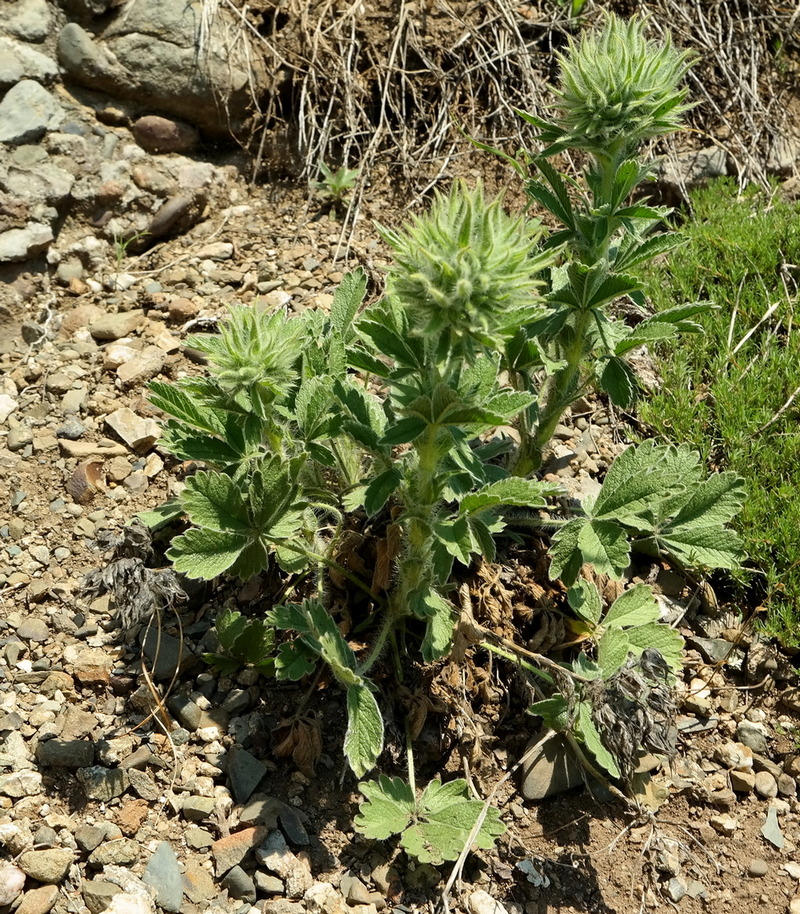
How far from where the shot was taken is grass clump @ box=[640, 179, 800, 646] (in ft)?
12.2

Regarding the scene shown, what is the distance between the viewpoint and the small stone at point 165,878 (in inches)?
105

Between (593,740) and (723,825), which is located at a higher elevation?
(593,740)

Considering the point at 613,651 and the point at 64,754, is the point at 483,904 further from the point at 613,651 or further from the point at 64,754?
the point at 64,754

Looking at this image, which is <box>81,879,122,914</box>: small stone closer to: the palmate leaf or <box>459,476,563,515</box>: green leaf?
the palmate leaf

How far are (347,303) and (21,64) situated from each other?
2.57 m

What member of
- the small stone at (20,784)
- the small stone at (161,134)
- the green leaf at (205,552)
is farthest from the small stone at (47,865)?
the small stone at (161,134)

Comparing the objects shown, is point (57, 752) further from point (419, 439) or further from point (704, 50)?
point (704, 50)

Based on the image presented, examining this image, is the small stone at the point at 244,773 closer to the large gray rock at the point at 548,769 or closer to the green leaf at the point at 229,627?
the green leaf at the point at 229,627

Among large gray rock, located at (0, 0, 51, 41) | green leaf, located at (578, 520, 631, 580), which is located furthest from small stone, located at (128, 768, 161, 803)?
large gray rock, located at (0, 0, 51, 41)

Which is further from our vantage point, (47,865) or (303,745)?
(303,745)

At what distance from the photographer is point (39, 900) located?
2.62m

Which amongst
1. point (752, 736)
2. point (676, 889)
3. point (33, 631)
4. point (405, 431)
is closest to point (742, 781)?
point (752, 736)

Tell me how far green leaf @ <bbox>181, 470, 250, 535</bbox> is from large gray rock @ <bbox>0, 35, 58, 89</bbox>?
114 inches

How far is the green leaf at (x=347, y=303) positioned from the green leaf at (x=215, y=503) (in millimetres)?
792
